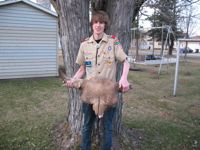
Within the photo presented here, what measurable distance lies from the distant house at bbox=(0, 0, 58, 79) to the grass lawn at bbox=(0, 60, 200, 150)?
101 centimetres

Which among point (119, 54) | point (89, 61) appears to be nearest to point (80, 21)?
point (89, 61)

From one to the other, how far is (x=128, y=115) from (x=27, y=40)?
5.71m

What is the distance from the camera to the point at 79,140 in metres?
3.07

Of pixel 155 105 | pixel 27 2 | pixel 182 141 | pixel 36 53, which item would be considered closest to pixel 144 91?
pixel 155 105

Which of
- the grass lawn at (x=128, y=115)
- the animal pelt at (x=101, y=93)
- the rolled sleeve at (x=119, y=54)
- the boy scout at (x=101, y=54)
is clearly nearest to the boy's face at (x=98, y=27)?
the boy scout at (x=101, y=54)

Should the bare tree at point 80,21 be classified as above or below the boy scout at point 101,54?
above

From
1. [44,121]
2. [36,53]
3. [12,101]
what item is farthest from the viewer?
[36,53]

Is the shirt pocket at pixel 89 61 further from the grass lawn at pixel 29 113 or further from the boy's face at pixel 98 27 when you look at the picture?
the grass lawn at pixel 29 113

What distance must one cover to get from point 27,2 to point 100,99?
7.26 m

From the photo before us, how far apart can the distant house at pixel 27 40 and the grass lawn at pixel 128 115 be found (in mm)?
1008

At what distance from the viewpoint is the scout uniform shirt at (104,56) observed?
7.68 ft

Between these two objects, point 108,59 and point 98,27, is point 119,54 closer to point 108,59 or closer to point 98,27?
point 108,59

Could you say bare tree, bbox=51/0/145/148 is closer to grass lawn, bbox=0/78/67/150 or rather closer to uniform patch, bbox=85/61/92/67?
uniform patch, bbox=85/61/92/67

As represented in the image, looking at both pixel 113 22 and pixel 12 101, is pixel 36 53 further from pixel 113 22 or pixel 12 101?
pixel 113 22
